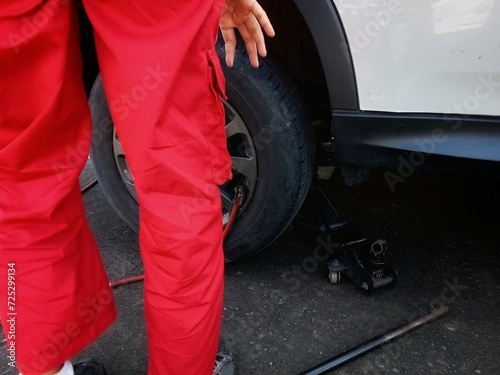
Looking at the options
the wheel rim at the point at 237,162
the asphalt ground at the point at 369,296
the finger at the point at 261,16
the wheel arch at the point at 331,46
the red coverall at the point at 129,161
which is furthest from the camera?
the wheel rim at the point at 237,162

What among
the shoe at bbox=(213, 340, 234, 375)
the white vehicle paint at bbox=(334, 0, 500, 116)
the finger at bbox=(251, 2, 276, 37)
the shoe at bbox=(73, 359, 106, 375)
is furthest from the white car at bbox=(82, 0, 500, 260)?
the shoe at bbox=(73, 359, 106, 375)

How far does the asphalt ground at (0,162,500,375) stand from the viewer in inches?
59.5

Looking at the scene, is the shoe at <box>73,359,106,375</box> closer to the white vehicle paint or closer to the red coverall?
the red coverall

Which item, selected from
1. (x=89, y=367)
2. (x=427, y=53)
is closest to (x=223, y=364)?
(x=89, y=367)

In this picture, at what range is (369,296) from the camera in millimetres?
1759

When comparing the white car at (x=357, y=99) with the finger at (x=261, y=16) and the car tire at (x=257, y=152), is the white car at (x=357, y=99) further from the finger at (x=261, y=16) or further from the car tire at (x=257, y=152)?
the finger at (x=261, y=16)

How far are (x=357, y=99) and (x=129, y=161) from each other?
0.74 metres

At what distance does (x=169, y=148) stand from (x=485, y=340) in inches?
46.7


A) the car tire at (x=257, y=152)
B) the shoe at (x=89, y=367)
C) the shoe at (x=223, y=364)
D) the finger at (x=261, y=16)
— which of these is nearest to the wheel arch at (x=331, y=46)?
the car tire at (x=257, y=152)

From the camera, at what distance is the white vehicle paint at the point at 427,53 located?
1273 millimetres

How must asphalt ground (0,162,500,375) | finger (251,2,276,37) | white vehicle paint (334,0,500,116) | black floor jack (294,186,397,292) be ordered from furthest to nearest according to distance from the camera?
black floor jack (294,186,397,292) → asphalt ground (0,162,500,375) → white vehicle paint (334,0,500,116) → finger (251,2,276,37)

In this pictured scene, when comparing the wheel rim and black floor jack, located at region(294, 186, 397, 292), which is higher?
the wheel rim

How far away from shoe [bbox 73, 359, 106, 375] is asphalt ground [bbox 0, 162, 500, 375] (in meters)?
0.07

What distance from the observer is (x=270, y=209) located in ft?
5.59
